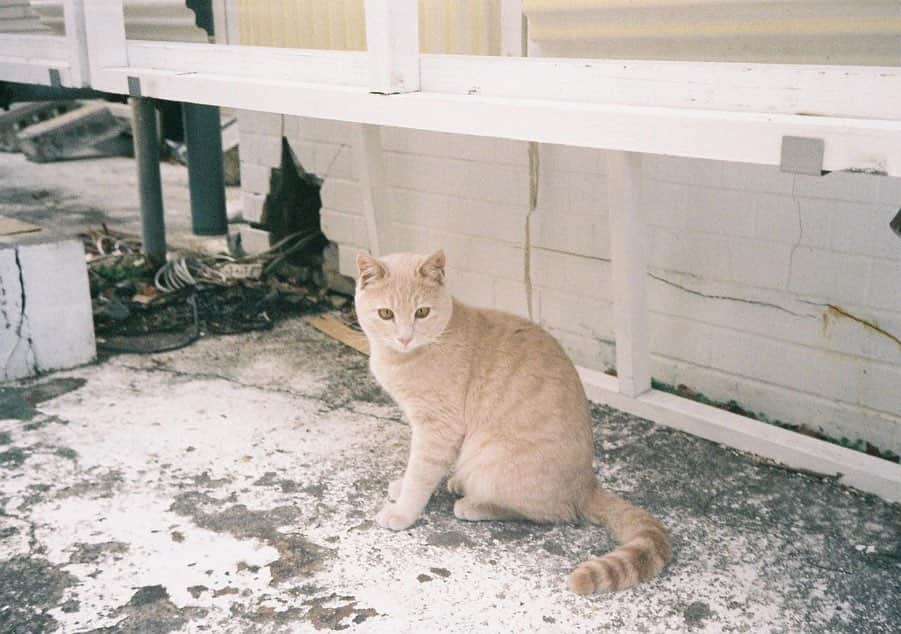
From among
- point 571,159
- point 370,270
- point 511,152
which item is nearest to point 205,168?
point 511,152

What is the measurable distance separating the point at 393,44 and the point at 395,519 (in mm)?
1366

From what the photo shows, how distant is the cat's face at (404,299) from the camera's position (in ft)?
8.58

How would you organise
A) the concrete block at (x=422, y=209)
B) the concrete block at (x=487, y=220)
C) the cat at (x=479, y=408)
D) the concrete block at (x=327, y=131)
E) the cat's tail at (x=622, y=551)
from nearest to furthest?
the cat's tail at (x=622, y=551) < the cat at (x=479, y=408) < the concrete block at (x=487, y=220) < the concrete block at (x=422, y=209) < the concrete block at (x=327, y=131)

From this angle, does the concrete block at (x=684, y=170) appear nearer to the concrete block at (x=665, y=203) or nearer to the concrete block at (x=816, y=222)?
the concrete block at (x=665, y=203)

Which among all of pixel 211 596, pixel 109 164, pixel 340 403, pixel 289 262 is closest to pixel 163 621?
pixel 211 596

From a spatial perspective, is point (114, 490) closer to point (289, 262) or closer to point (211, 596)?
point (211, 596)

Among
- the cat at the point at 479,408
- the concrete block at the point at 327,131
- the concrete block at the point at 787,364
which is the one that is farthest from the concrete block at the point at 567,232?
the concrete block at the point at 327,131

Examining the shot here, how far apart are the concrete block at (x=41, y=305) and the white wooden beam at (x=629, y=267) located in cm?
226

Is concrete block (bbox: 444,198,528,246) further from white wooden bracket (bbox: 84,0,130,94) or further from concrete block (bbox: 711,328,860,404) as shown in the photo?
white wooden bracket (bbox: 84,0,130,94)

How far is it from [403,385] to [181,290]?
2.45 metres

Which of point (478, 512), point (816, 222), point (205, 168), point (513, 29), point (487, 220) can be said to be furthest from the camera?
point (205, 168)

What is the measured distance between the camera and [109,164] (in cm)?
866

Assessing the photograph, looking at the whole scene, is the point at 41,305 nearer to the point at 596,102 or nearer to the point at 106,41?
the point at 106,41

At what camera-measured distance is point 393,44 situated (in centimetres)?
247
